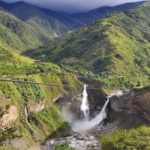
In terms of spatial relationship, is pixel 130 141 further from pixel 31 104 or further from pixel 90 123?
pixel 90 123

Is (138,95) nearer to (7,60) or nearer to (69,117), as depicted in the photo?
(69,117)

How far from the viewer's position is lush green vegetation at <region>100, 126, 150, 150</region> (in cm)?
9688

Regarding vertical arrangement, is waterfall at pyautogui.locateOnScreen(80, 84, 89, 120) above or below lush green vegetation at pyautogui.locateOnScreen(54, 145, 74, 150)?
above

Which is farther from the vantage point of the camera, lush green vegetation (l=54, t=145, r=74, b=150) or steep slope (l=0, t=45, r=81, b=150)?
steep slope (l=0, t=45, r=81, b=150)

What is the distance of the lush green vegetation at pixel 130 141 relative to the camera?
96.9m

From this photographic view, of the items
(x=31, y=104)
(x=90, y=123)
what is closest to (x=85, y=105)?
(x=90, y=123)

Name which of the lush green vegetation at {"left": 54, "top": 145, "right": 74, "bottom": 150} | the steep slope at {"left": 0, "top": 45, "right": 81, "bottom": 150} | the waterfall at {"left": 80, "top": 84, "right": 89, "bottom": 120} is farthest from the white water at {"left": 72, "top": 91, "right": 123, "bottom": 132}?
the lush green vegetation at {"left": 54, "top": 145, "right": 74, "bottom": 150}

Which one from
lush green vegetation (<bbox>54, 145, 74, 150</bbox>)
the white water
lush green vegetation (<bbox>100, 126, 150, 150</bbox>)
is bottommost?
the white water

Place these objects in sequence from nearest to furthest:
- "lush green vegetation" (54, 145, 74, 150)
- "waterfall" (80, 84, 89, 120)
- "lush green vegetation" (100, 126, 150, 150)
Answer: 1. "lush green vegetation" (100, 126, 150, 150)
2. "lush green vegetation" (54, 145, 74, 150)
3. "waterfall" (80, 84, 89, 120)

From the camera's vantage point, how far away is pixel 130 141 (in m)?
98.7

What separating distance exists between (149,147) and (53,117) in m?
53.4

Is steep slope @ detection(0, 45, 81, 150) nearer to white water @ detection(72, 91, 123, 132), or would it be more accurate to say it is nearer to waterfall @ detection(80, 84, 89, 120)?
waterfall @ detection(80, 84, 89, 120)

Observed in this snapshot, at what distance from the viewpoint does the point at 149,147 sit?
95.4 meters

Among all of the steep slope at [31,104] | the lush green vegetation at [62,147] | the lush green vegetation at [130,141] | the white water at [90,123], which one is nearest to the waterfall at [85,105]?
the white water at [90,123]
